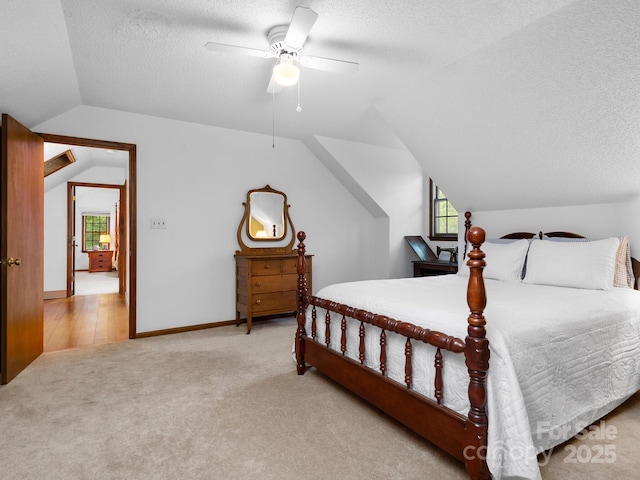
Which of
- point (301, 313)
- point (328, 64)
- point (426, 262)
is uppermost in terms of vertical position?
point (328, 64)

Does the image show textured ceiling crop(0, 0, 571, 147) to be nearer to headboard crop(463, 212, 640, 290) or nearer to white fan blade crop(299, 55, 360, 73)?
white fan blade crop(299, 55, 360, 73)

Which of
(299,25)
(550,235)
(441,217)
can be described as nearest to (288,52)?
(299,25)

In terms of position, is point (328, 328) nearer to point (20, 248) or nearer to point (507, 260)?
point (507, 260)

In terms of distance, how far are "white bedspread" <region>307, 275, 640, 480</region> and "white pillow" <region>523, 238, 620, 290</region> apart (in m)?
0.18

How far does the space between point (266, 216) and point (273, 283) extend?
938 mm

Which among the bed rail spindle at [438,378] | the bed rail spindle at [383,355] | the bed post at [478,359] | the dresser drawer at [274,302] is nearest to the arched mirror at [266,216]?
the dresser drawer at [274,302]

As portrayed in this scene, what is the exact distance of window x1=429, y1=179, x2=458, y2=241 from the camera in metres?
5.23

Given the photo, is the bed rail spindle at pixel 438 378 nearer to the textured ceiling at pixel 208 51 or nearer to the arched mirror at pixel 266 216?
the textured ceiling at pixel 208 51

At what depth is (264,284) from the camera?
405cm

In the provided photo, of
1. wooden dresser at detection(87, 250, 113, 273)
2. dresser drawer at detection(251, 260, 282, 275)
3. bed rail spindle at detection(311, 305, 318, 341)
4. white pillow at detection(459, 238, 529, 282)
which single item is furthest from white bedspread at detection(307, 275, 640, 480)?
wooden dresser at detection(87, 250, 113, 273)

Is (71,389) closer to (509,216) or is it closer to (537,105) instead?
(537,105)

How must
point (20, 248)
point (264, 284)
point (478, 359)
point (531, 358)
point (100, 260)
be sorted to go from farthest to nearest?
point (100, 260) → point (264, 284) → point (20, 248) → point (531, 358) → point (478, 359)

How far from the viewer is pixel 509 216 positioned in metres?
3.81

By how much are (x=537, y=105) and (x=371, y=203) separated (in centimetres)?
275
